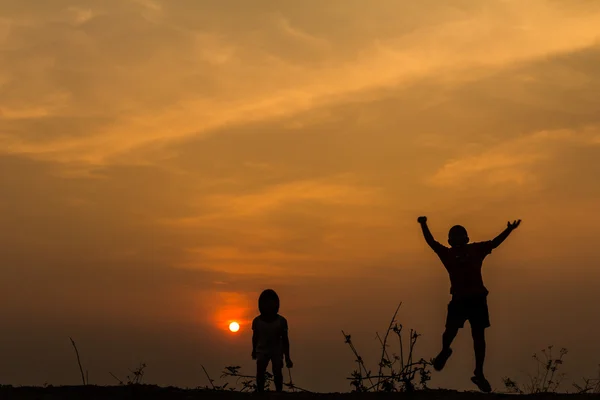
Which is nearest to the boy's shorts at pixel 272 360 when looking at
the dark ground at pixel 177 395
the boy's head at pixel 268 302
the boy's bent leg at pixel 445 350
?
the boy's head at pixel 268 302

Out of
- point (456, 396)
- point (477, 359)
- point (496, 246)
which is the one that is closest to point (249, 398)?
point (456, 396)

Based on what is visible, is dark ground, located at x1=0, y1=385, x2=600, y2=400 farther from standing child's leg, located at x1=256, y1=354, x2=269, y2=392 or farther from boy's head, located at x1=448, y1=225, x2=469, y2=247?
boy's head, located at x1=448, y1=225, x2=469, y2=247

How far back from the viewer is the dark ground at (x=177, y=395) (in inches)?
428

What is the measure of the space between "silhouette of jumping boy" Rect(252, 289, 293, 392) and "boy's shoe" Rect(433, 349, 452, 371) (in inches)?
87.1

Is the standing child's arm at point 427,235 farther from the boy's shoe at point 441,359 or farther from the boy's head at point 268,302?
the boy's head at point 268,302

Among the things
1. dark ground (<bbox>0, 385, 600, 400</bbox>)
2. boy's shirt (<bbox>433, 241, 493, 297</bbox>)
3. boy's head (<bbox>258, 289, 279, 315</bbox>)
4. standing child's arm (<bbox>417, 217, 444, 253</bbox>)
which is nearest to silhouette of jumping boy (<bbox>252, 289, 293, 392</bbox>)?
boy's head (<bbox>258, 289, 279, 315</bbox>)

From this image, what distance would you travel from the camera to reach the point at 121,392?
37.7ft

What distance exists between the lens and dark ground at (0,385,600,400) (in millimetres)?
10883

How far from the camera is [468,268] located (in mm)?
12453

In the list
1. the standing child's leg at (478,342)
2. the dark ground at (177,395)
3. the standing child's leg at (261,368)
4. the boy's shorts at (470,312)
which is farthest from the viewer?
the standing child's leg at (261,368)

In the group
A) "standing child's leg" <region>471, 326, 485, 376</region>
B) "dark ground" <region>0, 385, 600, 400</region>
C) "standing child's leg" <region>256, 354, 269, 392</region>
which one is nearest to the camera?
"dark ground" <region>0, 385, 600, 400</region>

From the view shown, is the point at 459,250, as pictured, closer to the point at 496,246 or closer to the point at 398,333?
the point at 496,246

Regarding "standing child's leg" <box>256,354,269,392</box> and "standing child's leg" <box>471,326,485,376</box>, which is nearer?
"standing child's leg" <box>471,326,485,376</box>

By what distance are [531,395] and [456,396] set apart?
3.34ft
